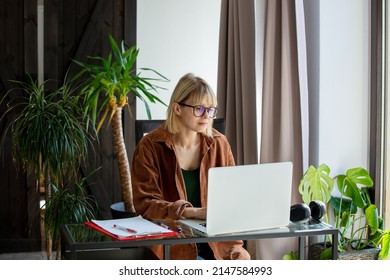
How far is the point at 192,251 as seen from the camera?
10.3 ft

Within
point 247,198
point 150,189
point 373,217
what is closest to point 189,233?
point 247,198

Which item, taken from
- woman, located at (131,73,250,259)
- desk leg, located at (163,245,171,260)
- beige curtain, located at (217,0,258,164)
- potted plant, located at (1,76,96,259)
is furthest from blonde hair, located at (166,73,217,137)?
beige curtain, located at (217,0,258,164)

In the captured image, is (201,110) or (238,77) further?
(238,77)

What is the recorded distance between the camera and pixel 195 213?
115 inches

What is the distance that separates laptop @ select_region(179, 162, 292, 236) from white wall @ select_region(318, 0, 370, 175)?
5.72 ft

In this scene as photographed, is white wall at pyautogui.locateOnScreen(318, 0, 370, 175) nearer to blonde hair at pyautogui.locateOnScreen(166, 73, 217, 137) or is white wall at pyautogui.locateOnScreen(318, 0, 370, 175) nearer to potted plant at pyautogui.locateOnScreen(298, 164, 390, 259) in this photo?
potted plant at pyautogui.locateOnScreen(298, 164, 390, 259)

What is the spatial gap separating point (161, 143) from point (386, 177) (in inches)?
62.1

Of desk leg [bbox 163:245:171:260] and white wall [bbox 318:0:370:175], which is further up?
white wall [bbox 318:0:370:175]

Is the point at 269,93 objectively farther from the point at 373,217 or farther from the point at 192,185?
the point at 192,185

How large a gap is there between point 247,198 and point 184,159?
2.62 ft

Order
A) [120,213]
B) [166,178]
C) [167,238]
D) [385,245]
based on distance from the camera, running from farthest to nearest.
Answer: [120,213] → [385,245] → [166,178] → [167,238]

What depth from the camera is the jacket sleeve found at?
9.93 feet

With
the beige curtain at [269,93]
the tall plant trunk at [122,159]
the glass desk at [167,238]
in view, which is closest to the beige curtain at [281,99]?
the beige curtain at [269,93]
